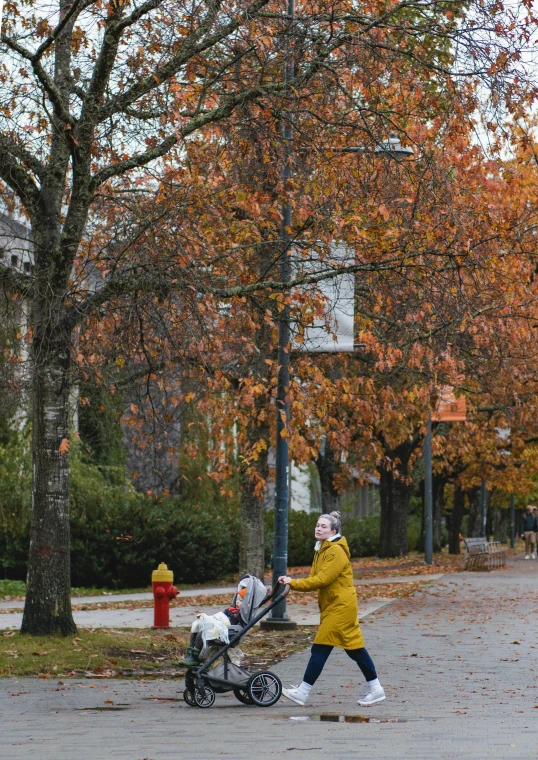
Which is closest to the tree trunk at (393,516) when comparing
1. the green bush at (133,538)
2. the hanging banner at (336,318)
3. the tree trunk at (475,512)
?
the green bush at (133,538)

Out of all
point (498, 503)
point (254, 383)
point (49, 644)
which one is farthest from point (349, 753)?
point (498, 503)

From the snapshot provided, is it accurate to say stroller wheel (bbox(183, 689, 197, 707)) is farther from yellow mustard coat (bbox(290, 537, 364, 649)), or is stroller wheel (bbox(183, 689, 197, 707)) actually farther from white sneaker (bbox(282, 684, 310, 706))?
yellow mustard coat (bbox(290, 537, 364, 649))

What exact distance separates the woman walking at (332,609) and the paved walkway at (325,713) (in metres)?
0.18

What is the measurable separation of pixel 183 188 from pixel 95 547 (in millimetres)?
14659

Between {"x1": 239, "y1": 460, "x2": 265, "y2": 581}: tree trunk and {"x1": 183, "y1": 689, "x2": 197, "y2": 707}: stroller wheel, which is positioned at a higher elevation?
{"x1": 239, "y1": 460, "x2": 265, "y2": 581}: tree trunk

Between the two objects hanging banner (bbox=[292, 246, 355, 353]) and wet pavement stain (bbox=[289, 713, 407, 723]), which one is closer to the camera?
wet pavement stain (bbox=[289, 713, 407, 723])

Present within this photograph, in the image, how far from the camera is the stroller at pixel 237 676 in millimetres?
9258

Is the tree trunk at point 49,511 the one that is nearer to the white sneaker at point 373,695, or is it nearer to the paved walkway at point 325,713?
the paved walkway at point 325,713

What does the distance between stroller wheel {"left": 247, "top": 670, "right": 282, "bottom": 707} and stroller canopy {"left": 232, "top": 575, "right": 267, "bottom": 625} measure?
1.41 ft

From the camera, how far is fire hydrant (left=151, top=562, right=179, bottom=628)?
14333 mm

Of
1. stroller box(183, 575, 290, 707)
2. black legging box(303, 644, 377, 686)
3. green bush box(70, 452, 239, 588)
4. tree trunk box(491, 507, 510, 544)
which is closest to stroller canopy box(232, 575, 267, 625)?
stroller box(183, 575, 290, 707)

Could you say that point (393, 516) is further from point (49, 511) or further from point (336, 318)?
point (49, 511)

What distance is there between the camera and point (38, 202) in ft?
43.4

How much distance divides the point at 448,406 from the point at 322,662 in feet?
46.6
